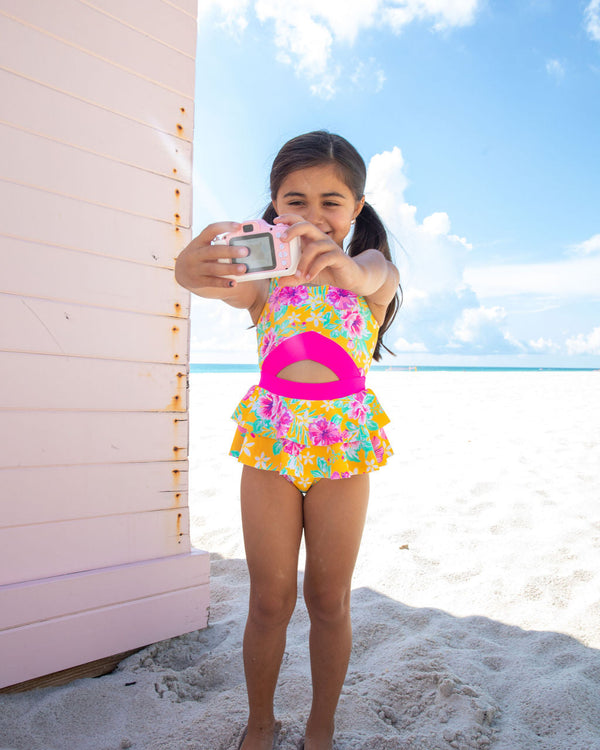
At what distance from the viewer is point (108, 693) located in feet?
6.40

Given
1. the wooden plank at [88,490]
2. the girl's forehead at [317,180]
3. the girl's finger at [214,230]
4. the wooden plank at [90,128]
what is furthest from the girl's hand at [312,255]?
the wooden plank at [88,490]

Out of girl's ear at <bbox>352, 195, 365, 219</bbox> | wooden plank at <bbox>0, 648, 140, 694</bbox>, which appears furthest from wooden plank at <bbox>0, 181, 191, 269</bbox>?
wooden plank at <bbox>0, 648, 140, 694</bbox>

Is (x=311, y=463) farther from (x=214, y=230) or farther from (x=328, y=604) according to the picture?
(x=214, y=230)

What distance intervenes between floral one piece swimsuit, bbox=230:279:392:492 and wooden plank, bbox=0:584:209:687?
1.07 metres

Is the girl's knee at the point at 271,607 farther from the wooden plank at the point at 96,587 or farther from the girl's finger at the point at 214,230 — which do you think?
the girl's finger at the point at 214,230

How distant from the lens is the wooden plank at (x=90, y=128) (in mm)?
1827

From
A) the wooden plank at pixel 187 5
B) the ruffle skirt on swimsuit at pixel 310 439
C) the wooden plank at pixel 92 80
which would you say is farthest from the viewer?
the wooden plank at pixel 187 5

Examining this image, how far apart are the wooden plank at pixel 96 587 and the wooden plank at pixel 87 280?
1.09m

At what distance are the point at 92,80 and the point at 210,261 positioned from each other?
46.2 inches

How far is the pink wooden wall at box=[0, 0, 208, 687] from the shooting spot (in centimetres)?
186

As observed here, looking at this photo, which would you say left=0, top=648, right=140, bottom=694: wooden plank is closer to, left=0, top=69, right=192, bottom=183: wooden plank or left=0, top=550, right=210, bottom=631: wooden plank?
left=0, top=550, right=210, bottom=631: wooden plank

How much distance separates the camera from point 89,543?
2047mm

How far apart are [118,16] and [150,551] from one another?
7.38 feet

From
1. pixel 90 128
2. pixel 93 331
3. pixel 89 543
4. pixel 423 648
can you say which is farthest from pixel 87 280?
pixel 423 648
